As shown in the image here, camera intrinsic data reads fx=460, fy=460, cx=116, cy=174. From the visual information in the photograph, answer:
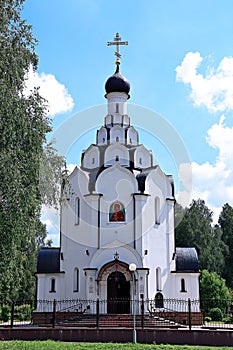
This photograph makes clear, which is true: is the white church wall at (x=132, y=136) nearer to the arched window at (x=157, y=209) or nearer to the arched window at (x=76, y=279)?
the arched window at (x=157, y=209)

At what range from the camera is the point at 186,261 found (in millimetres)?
24234

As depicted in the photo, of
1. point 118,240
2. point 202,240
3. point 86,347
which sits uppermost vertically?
point 202,240

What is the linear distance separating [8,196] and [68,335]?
Result: 6331mm

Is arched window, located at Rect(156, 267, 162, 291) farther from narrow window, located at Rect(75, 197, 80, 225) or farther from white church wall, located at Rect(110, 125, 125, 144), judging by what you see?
white church wall, located at Rect(110, 125, 125, 144)

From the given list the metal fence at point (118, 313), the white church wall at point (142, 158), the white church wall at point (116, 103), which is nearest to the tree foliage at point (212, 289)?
the metal fence at point (118, 313)

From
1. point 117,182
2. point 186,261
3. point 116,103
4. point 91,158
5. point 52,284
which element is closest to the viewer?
point 117,182

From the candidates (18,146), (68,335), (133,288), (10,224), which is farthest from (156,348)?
(133,288)

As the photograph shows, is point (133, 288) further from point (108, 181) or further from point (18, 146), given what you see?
point (18, 146)

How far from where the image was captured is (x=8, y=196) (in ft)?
40.6

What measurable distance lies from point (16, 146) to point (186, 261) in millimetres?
14006

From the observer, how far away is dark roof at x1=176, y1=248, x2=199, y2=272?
78.4 ft

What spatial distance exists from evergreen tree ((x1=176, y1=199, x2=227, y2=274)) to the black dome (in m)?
17.9

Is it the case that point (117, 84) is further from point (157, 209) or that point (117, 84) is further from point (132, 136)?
point (157, 209)

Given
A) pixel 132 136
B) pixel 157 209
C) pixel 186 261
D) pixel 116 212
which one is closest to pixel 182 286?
pixel 186 261
